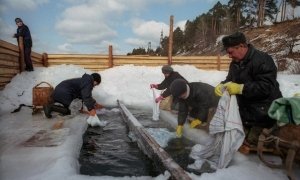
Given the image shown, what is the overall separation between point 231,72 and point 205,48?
52.1 meters

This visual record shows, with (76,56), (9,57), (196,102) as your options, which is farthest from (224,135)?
(76,56)

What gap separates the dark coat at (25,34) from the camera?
1030 centimetres

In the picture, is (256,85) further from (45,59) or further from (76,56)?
(45,59)

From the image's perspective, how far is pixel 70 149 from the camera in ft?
13.4

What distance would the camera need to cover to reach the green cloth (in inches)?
119

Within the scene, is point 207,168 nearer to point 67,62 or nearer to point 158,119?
point 158,119

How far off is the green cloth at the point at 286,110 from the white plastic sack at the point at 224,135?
46cm

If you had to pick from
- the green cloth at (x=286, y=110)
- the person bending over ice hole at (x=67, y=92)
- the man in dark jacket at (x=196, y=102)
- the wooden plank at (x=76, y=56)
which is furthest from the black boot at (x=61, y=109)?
the wooden plank at (x=76, y=56)

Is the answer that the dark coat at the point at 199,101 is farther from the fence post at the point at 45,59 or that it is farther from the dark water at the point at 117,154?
the fence post at the point at 45,59

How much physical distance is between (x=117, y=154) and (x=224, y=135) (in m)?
1.81

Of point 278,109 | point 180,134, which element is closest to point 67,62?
point 180,134

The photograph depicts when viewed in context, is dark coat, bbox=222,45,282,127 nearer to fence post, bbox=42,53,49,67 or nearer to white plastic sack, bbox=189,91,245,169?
white plastic sack, bbox=189,91,245,169

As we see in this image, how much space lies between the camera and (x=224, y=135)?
141 inches

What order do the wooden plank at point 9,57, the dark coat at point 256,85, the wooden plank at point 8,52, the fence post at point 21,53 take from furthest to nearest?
the fence post at point 21,53, the wooden plank at point 9,57, the wooden plank at point 8,52, the dark coat at point 256,85
